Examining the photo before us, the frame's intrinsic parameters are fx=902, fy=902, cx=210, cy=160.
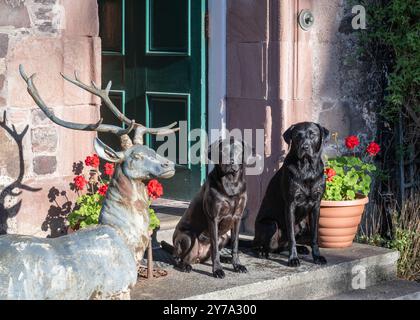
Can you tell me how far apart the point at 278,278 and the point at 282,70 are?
193 cm

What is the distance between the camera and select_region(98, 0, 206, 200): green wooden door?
7.80m

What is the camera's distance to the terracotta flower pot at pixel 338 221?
6.81 meters

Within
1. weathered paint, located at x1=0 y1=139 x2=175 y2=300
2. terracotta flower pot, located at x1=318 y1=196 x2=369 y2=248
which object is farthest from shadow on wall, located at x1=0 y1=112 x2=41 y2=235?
terracotta flower pot, located at x1=318 y1=196 x2=369 y2=248

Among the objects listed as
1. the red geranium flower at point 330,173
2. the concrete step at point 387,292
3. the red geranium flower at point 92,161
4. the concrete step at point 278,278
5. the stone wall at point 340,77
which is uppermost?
the stone wall at point 340,77

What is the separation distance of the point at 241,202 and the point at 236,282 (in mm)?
538

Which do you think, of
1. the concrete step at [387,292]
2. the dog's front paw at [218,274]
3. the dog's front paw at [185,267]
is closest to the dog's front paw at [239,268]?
the dog's front paw at [218,274]

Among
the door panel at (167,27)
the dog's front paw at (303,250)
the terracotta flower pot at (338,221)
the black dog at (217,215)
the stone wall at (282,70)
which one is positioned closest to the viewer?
the black dog at (217,215)

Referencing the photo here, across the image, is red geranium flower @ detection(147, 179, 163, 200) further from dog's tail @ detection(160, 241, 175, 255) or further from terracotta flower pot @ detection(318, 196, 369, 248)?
terracotta flower pot @ detection(318, 196, 369, 248)

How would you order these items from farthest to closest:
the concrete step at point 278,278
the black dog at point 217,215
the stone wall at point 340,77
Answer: the stone wall at point 340,77 < the black dog at point 217,215 < the concrete step at point 278,278

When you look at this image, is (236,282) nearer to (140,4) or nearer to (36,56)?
(36,56)

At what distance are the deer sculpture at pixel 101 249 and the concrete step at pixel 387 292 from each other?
5.89ft

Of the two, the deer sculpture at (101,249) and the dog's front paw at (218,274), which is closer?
the deer sculpture at (101,249)

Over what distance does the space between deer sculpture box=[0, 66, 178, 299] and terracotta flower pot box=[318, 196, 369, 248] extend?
6.13 ft

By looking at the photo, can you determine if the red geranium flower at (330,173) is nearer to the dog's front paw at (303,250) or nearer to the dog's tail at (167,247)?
the dog's front paw at (303,250)
